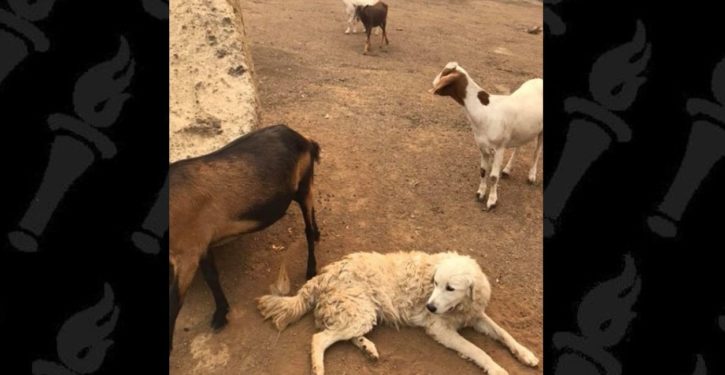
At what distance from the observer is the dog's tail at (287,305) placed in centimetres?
427

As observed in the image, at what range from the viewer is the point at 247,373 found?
3.85 m

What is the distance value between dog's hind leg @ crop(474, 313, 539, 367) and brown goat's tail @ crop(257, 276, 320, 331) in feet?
4.63

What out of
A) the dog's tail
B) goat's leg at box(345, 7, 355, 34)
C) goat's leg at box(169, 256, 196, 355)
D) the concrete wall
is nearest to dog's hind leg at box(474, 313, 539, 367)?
the dog's tail

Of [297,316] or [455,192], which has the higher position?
[297,316]

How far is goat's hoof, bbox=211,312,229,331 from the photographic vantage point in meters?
4.25

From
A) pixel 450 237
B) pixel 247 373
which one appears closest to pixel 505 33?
pixel 450 237

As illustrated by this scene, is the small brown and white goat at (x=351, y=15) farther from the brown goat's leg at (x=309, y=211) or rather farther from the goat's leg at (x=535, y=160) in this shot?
the brown goat's leg at (x=309, y=211)

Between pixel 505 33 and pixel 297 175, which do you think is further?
pixel 505 33

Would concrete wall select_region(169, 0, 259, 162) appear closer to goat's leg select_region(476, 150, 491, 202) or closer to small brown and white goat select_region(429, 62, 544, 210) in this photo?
small brown and white goat select_region(429, 62, 544, 210)

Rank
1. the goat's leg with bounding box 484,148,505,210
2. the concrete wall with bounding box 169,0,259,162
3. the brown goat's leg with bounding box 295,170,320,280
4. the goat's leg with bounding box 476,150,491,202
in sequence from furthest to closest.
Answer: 1. the goat's leg with bounding box 476,150,491,202
2. the goat's leg with bounding box 484,148,505,210
3. the concrete wall with bounding box 169,0,259,162
4. the brown goat's leg with bounding box 295,170,320,280

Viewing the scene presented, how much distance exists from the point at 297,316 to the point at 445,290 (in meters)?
1.23

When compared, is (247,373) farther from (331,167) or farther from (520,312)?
(331,167)

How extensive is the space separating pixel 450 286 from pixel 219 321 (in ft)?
6.18

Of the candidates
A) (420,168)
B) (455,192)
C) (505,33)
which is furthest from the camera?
(505,33)
